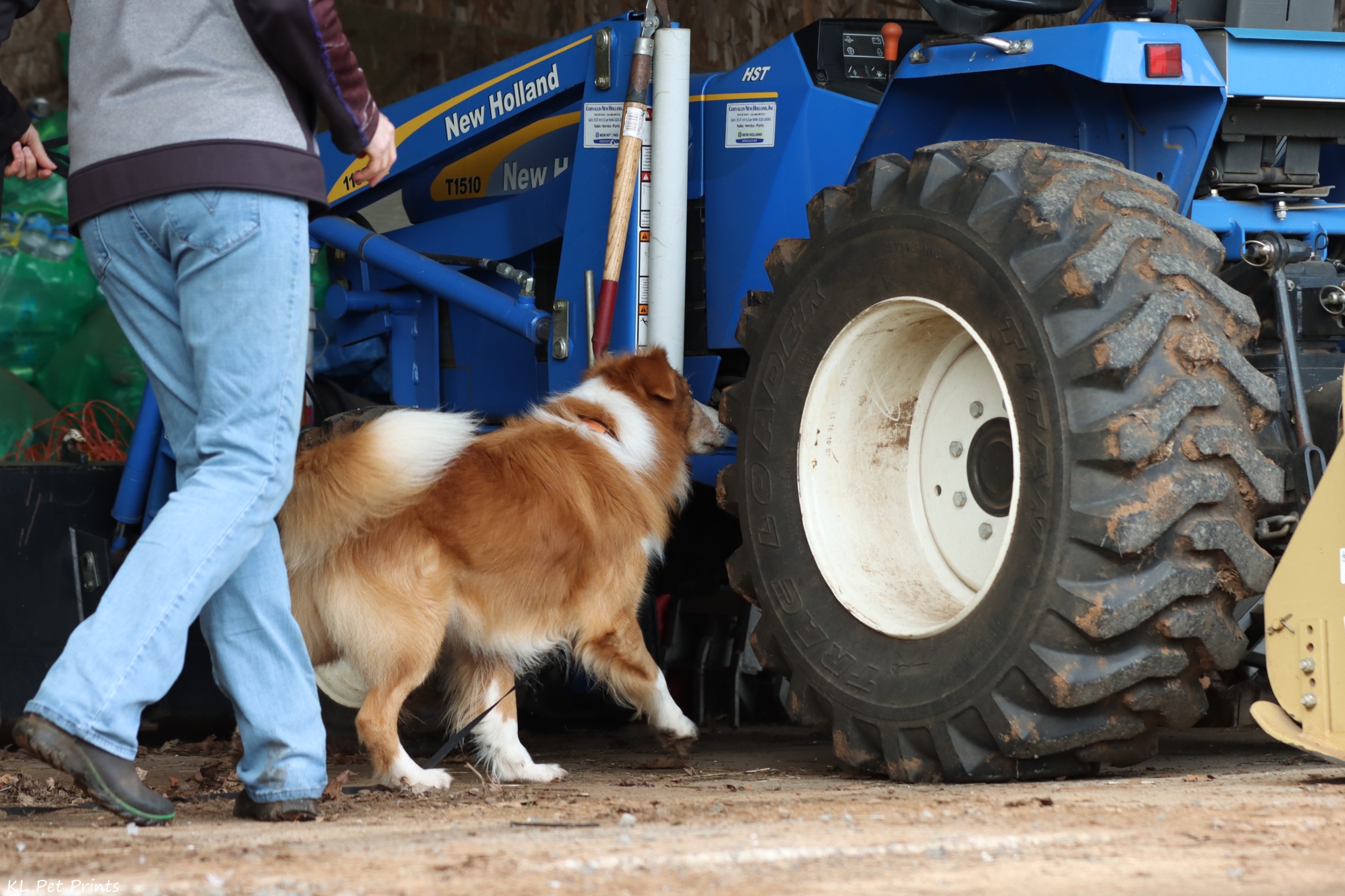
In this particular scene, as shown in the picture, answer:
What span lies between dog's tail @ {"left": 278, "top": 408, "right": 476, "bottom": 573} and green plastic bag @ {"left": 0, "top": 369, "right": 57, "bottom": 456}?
2.44 meters

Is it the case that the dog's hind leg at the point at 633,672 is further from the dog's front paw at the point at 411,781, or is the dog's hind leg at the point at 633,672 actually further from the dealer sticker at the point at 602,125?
the dealer sticker at the point at 602,125

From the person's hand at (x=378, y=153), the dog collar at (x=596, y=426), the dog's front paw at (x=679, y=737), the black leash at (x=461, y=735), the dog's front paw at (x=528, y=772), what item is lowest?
the dog's front paw at (x=528, y=772)

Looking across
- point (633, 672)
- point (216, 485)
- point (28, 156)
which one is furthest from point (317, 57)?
point (633, 672)

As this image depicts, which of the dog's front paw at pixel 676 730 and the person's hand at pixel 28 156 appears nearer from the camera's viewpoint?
the person's hand at pixel 28 156

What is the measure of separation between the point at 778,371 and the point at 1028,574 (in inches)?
35.2

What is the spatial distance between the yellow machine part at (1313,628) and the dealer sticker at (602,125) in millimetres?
2337

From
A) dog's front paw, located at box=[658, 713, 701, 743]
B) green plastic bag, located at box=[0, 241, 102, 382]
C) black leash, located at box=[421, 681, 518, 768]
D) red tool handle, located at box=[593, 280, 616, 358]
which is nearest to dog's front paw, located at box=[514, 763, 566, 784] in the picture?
black leash, located at box=[421, 681, 518, 768]

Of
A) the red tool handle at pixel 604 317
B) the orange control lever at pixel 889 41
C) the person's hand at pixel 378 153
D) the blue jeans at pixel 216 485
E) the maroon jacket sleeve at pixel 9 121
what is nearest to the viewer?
the blue jeans at pixel 216 485

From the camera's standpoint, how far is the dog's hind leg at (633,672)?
3.74m

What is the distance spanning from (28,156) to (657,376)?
1638mm

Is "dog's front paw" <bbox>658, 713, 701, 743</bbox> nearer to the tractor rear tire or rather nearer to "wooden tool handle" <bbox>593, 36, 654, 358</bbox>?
the tractor rear tire

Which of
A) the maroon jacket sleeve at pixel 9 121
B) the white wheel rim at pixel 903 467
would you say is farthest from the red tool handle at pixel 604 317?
the maroon jacket sleeve at pixel 9 121

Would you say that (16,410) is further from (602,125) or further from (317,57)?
(317,57)

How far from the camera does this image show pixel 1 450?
17.1 ft
